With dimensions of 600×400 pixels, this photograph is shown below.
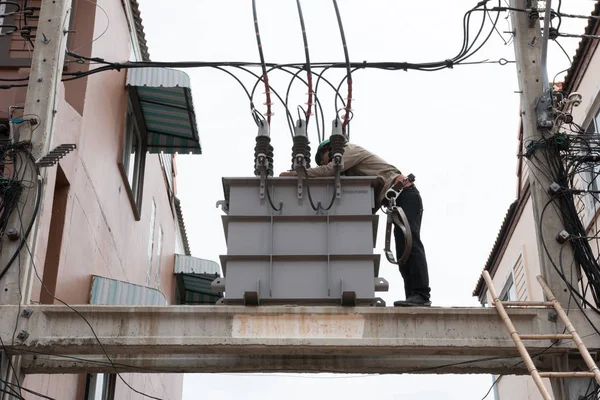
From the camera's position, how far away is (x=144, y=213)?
18.4m

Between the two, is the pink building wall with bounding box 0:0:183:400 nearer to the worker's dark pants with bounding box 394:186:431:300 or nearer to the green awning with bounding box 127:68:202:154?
the green awning with bounding box 127:68:202:154

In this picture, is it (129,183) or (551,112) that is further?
(129,183)

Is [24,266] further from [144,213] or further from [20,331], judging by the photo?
[144,213]

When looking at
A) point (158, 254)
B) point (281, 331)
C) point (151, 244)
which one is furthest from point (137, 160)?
point (281, 331)

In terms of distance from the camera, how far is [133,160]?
1727cm

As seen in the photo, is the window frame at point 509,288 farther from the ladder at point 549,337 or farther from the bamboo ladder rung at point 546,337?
the bamboo ladder rung at point 546,337

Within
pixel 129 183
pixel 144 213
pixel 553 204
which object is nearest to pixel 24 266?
pixel 553 204

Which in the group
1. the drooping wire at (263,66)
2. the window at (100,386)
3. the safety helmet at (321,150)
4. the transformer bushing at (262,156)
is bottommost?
the window at (100,386)

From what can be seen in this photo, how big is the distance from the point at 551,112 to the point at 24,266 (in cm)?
586

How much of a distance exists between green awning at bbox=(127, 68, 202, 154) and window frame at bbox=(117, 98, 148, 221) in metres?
0.10

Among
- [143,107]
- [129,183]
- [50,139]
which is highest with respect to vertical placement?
[143,107]

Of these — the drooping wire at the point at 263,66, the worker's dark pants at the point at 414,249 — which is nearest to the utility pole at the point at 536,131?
the worker's dark pants at the point at 414,249

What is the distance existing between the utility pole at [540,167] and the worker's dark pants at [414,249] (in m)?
1.25

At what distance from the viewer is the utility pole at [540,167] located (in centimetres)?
934
